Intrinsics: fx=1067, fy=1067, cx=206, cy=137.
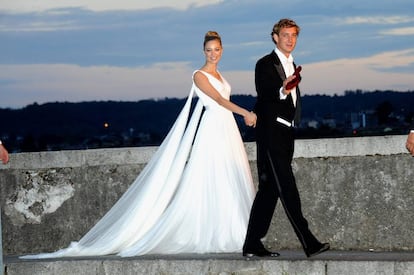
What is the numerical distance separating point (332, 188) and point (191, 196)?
46.5 inches

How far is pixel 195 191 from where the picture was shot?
896 centimetres

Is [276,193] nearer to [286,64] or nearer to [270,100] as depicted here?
[270,100]

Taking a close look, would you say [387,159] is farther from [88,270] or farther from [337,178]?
[88,270]

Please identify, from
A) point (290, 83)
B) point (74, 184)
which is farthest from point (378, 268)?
point (74, 184)

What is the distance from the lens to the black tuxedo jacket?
8.02 metres

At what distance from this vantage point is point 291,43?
314 inches

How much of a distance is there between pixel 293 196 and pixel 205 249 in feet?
3.66

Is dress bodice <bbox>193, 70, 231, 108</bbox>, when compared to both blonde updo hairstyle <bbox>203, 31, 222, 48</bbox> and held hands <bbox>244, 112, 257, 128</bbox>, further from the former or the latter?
held hands <bbox>244, 112, 257, 128</bbox>

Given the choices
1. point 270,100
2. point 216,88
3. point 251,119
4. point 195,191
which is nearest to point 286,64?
point 270,100

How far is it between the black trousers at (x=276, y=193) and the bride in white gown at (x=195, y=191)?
1.86 feet

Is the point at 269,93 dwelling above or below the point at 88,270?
above

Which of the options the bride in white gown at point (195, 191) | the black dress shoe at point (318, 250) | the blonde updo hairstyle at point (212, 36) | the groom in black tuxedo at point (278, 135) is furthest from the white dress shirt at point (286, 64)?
the black dress shoe at point (318, 250)

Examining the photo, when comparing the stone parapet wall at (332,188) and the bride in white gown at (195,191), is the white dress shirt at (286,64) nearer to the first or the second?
the bride in white gown at (195,191)

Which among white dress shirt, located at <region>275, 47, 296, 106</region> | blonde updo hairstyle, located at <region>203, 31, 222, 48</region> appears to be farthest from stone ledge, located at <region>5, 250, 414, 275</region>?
blonde updo hairstyle, located at <region>203, 31, 222, 48</region>
